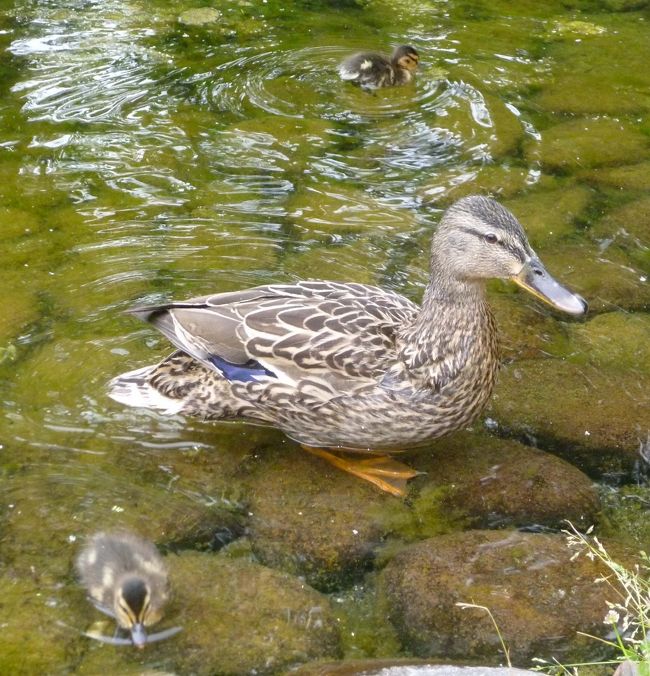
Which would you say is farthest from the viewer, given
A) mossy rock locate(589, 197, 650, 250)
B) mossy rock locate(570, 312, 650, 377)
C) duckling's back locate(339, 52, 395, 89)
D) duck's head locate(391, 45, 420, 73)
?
duck's head locate(391, 45, 420, 73)

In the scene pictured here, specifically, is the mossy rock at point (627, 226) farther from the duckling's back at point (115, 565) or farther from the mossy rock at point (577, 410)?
the duckling's back at point (115, 565)

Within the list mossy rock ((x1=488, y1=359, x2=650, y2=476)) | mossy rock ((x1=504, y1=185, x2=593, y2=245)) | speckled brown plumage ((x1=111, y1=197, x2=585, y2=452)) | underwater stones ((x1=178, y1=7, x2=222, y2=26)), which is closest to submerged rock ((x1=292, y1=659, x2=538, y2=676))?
speckled brown plumage ((x1=111, y1=197, x2=585, y2=452))

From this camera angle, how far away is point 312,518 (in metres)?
3.39

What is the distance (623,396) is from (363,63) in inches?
110

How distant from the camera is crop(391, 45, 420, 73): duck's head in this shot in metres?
6.01

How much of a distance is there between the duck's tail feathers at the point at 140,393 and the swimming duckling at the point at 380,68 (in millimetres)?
2687

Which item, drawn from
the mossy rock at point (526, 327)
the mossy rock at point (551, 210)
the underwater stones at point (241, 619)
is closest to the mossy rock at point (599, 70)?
the mossy rock at point (551, 210)

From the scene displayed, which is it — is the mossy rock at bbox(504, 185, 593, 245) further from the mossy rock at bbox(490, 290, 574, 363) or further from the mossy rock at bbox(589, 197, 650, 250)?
the mossy rock at bbox(490, 290, 574, 363)

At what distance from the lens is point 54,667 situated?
2824 mm

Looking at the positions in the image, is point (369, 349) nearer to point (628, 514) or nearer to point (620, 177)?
point (628, 514)

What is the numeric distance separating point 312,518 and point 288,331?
628 mm

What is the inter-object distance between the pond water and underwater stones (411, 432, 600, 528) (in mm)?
32

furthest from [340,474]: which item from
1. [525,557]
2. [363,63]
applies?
[363,63]

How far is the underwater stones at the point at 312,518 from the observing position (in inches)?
128
